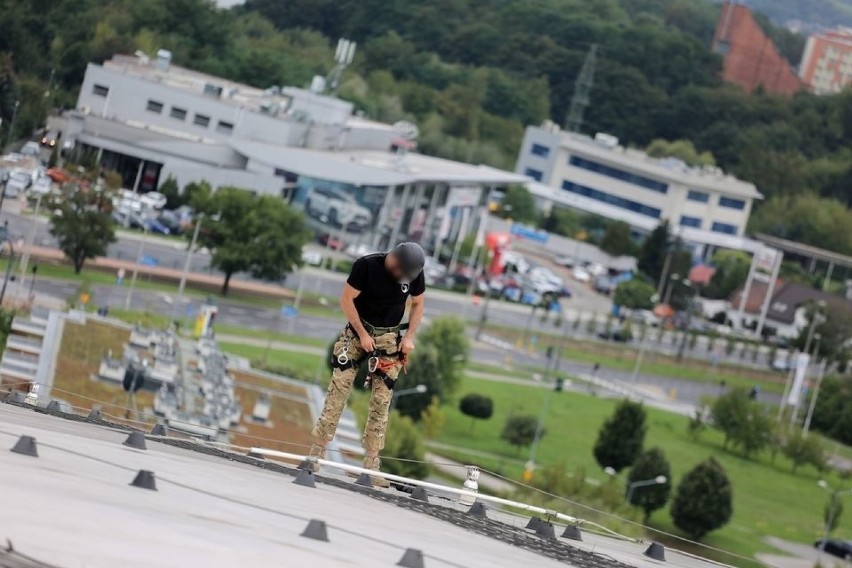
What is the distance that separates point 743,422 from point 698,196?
2316 inches

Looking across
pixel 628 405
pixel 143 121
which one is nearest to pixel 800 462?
pixel 628 405

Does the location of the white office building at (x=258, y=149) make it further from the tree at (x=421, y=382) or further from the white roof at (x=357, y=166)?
the tree at (x=421, y=382)

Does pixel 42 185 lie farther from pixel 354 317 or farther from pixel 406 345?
pixel 354 317

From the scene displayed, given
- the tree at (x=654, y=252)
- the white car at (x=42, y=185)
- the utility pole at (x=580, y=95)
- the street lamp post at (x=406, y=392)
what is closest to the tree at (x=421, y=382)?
the street lamp post at (x=406, y=392)

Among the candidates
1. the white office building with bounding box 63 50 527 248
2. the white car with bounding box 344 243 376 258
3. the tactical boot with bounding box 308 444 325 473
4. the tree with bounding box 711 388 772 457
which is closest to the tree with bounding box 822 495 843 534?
the tree with bounding box 711 388 772 457

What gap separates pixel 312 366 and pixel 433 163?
52907 millimetres

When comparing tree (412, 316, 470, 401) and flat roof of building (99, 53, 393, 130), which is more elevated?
flat roof of building (99, 53, 393, 130)

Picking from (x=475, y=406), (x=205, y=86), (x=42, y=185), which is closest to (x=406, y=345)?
(x=475, y=406)

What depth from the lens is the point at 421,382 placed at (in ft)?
226

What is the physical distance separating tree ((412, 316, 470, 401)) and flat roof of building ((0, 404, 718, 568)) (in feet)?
186

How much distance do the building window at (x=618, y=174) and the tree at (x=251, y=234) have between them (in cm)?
5382

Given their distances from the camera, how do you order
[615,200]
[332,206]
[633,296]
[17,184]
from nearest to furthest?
[17,184], [332,206], [633,296], [615,200]

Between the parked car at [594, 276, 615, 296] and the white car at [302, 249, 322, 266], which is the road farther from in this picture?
the parked car at [594, 276, 615, 296]

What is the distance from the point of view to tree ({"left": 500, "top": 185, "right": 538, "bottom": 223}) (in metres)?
125
